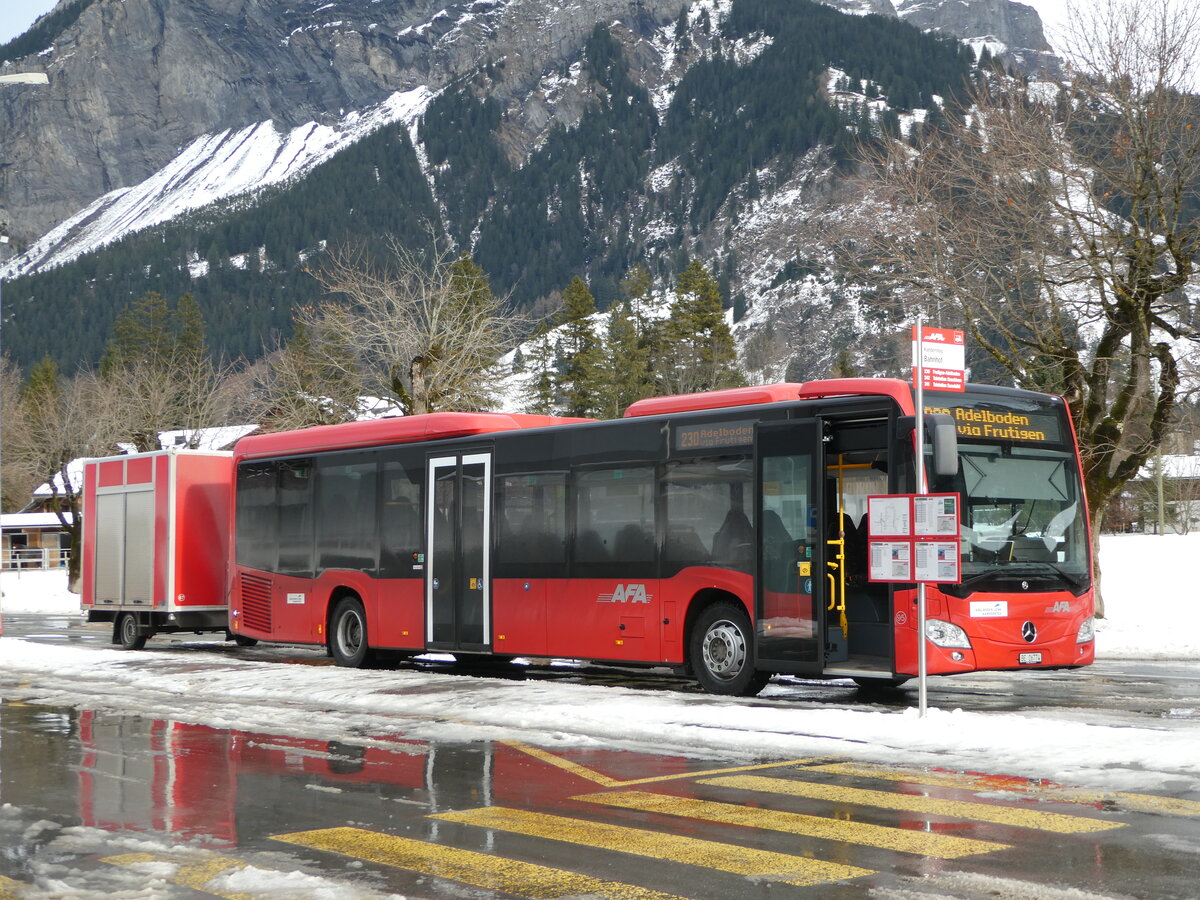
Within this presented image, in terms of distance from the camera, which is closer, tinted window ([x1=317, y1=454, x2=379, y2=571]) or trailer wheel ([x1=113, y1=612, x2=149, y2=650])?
tinted window ([x1=317, y1=454, x2=379, y2=571])

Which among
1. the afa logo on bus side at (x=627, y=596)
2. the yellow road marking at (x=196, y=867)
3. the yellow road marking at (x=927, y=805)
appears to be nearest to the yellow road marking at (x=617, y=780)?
the yellow road marking at (x=927, y=805)

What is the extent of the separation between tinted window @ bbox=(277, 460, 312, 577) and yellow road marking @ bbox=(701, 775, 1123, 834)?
12357 millimetres

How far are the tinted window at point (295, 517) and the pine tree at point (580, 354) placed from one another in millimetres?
60689

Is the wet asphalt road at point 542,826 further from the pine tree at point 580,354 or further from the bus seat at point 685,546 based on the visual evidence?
the pine tree at point 580,354

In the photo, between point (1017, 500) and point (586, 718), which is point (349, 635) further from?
point (1017, 500)

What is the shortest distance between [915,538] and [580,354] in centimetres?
7312

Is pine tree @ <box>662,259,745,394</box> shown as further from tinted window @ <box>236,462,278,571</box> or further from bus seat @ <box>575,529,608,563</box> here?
bus seat @ <box>575,529,608,563</box>

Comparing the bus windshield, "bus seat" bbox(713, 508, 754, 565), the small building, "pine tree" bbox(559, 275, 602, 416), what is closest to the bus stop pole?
the bus windshield

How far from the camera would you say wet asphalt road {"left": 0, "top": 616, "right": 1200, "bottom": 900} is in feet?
21.4

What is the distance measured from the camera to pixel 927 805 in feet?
27.6

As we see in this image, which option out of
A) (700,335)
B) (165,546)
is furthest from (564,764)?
(700,335)

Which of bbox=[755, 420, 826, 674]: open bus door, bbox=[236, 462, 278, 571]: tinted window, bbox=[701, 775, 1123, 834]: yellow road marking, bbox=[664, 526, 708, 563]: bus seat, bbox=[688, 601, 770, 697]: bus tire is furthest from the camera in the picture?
bbox=[236, 462, 278, 571]: tinted window

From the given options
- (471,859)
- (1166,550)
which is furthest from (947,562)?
(1166,550)

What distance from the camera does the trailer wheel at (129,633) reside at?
976 inches
